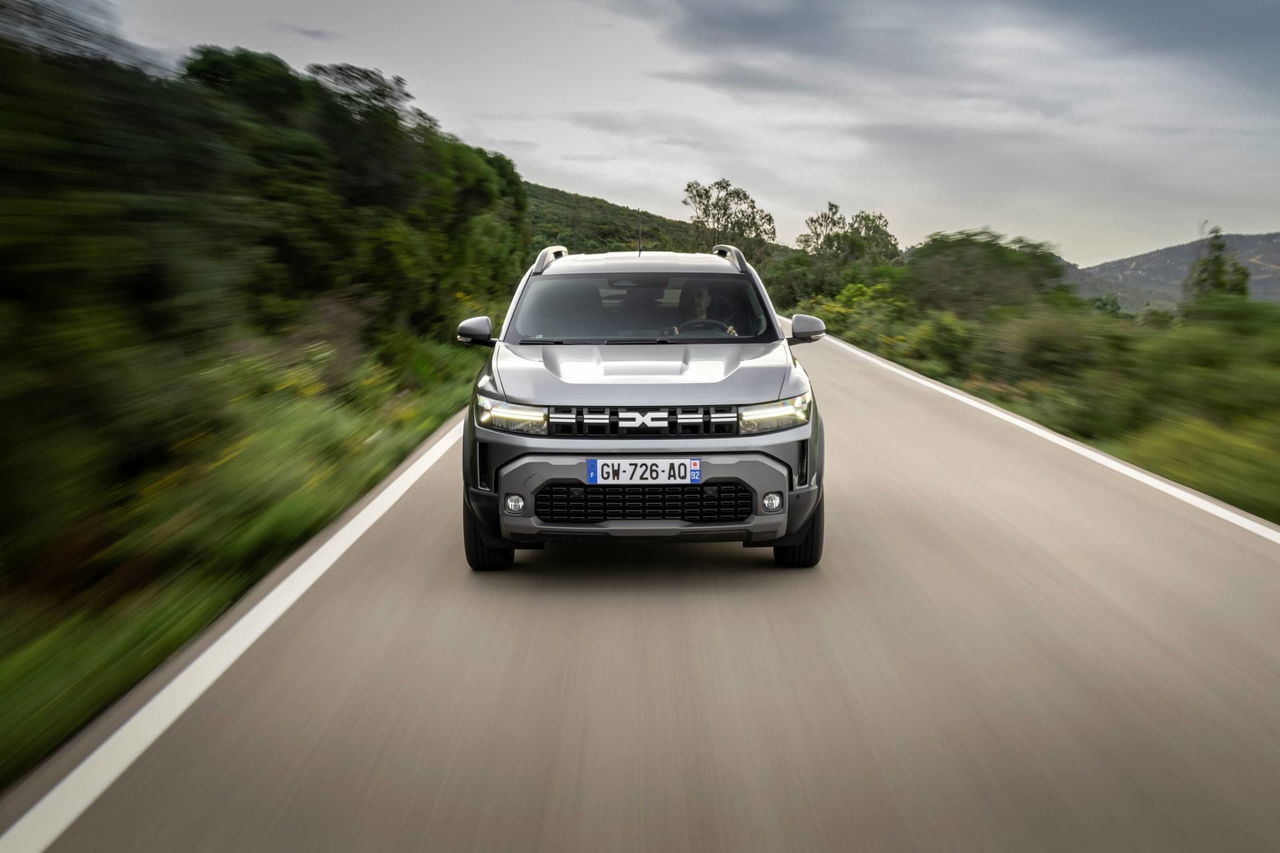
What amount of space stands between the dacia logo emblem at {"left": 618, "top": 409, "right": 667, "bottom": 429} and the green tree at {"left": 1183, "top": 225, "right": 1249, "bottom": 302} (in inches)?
370

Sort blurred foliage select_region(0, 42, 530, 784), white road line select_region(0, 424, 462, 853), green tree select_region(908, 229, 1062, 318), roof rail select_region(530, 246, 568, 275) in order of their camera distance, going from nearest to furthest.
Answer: white road line select_region(0, 424, 462, 853) < blurred foliage select_region(0, 42, 530, 784) < roof rail select_region(530, 246, 568, 275) < green tree select_region(908, 229, 1062, 318)

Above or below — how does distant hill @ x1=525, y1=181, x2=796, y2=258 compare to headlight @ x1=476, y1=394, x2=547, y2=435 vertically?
below

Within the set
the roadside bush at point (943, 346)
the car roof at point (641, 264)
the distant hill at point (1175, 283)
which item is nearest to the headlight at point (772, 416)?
the car roof at point (641, 264)

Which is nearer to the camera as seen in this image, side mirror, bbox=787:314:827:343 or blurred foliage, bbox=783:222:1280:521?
side mirror, bbox=787:314:827:343

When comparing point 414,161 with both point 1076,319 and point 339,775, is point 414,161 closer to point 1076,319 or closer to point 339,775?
point 1076,319

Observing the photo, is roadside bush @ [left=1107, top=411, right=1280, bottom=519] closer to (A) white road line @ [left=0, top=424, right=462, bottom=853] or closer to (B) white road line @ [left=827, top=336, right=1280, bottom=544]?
(B) white road line @ [left=827, top=336, right=1280, bottom=544]

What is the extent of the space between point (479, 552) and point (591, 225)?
2815 inches

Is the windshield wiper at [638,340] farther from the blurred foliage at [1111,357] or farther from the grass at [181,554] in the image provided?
the blurred foliage at [1111,357]

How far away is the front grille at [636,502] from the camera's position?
5656 millimetres

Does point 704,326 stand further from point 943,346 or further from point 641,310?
point 943,346

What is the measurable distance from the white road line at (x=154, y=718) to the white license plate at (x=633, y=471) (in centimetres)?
151

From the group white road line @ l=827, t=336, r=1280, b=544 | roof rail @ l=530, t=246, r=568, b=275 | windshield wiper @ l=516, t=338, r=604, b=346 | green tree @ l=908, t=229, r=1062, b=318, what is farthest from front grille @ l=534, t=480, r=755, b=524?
green tree @ l=908, t=229, r=1062, b=318

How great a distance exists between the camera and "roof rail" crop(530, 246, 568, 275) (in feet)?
25.3

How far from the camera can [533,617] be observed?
17.6 feet
